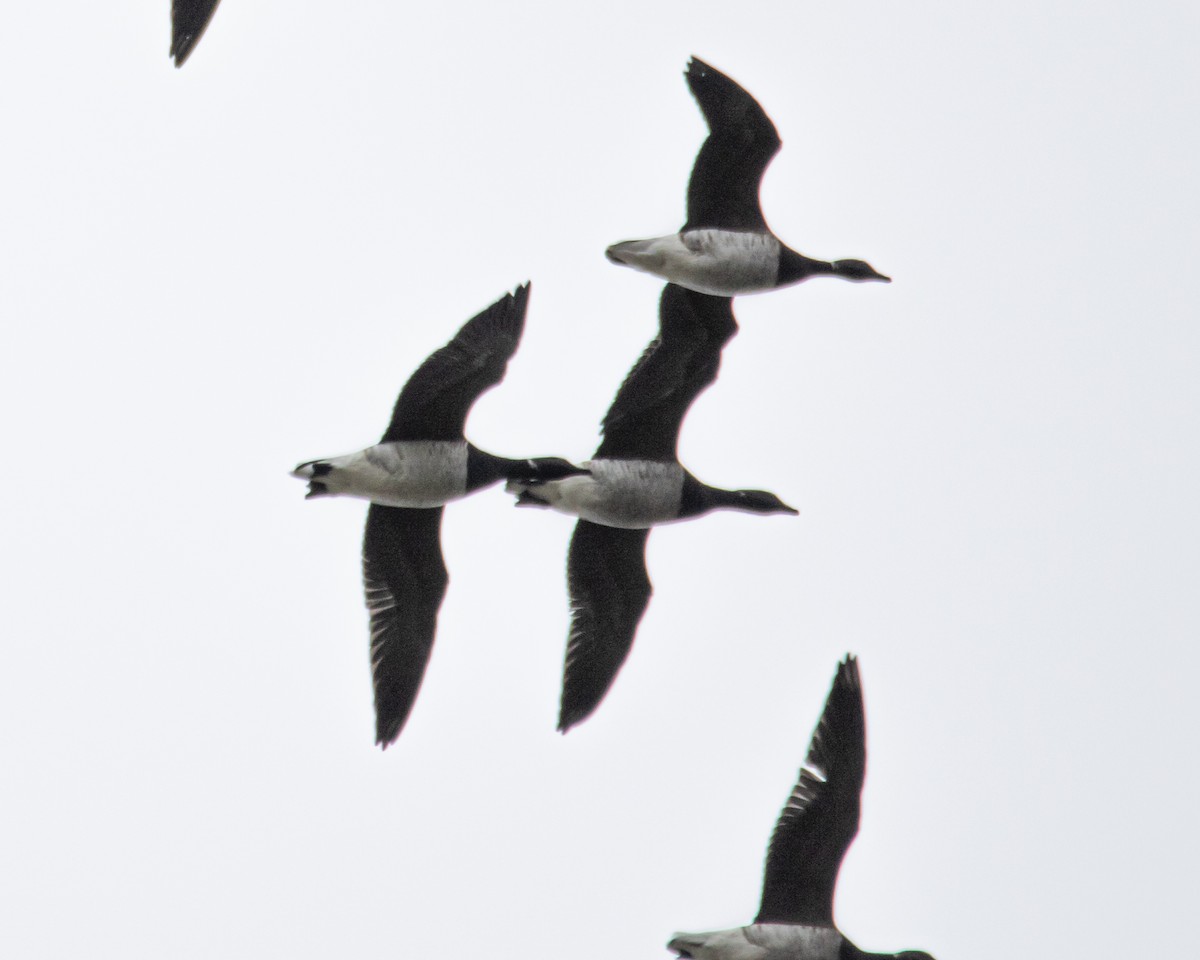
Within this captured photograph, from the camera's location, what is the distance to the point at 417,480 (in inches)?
747

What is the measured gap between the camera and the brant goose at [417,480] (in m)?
18.8

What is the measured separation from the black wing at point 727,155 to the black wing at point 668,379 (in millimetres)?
968


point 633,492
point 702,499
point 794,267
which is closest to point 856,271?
point 794,267

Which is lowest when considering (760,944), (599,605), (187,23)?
(760,944)

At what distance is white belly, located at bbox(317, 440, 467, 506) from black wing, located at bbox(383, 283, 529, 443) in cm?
12

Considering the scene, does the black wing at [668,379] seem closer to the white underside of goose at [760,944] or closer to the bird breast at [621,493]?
the bird breast at [621,493]

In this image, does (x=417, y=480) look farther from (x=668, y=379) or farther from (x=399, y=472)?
(x=668, y=379)

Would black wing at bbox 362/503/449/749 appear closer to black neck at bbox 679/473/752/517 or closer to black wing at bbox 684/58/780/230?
black neck at bbox 679/473/752/517

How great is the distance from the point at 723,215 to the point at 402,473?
13.4 ft

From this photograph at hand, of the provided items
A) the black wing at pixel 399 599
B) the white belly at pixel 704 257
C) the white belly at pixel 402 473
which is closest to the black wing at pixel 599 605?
the black wing at pixel 399 599

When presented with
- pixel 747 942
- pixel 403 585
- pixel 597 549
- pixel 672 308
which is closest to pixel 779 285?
pixel 672 308

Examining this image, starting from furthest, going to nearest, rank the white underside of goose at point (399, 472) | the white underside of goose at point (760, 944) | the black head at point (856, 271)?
the black head at point (856, 271)
the white underside of goose at point (399, 472)
the white underside of goose at point (760, 944)

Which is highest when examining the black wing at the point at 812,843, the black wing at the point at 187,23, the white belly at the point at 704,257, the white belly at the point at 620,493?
the black wing at the point at 187,23

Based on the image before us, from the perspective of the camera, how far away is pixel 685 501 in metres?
21.0
